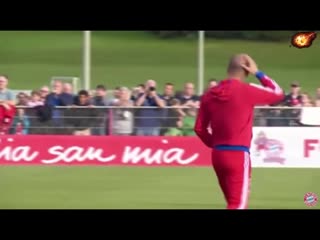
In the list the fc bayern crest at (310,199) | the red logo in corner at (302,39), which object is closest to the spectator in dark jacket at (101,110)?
the fc bayern crest at (310,199)

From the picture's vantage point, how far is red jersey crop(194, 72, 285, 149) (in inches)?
275

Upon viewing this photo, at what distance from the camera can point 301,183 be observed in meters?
9.54

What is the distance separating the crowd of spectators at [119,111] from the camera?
418 inches

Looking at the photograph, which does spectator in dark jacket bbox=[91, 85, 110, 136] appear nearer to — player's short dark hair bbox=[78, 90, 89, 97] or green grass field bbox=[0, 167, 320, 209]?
player's short dark hair bbox=[78, 90, 89, 97]

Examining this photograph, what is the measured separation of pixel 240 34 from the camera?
8430mm

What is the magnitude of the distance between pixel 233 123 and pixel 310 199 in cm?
188

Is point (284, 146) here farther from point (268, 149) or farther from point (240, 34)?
point (240, 34)

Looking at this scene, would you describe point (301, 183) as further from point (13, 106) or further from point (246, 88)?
point (13, 106)

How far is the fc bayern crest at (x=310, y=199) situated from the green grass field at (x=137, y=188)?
0.28ft

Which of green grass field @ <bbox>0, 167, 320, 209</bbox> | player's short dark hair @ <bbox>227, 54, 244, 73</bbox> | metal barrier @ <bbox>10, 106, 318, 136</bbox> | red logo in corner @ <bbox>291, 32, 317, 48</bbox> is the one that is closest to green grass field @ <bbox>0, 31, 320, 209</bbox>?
green grass field @ <bbox>0, 167, 320, 209</bbox>

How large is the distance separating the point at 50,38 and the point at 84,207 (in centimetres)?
180

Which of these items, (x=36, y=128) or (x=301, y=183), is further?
(x=36, y=128)

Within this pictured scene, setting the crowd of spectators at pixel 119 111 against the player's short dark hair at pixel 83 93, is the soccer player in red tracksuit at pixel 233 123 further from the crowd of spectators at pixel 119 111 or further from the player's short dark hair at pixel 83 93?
the player's short dark hair at pixel 83 93

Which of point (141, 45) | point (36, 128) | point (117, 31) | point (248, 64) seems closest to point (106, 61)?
point (36, 128)
